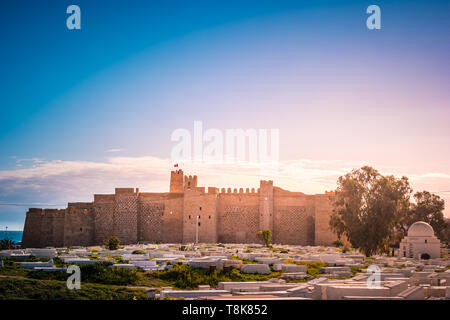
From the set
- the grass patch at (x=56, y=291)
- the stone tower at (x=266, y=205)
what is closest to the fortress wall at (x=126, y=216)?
the stone tower at (x=266, y=205)

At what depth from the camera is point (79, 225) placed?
34.1 metres

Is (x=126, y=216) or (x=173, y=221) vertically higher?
(x=126, y=216)

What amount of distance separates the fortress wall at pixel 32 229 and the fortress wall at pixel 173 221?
8371mm

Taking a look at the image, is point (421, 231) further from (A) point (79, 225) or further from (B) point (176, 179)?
(B) point (176, 179)

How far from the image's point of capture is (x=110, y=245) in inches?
918

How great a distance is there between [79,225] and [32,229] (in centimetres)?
327

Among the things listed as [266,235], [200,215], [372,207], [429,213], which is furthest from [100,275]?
[429,213]

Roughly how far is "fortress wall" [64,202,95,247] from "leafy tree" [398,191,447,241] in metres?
19.9

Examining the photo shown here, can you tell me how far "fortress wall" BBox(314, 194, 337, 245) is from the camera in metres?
31.5

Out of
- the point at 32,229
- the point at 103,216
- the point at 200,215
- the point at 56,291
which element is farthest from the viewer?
the point at 32,229

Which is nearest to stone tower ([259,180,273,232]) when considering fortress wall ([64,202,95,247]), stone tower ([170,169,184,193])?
stone tower ([170,169,184,193])
